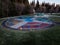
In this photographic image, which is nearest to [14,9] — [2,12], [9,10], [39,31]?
[9,10]

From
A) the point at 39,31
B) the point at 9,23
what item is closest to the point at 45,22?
the point at 39,31

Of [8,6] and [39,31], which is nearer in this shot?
[39,31]

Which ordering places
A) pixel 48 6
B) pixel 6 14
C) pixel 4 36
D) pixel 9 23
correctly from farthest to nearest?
1. pixel 48 6
2. pixel 6 14
3. pixel 9 23
4. pixel 4 36

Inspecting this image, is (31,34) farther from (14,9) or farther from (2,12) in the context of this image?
(14,9)

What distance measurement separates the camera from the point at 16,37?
7.65 feet

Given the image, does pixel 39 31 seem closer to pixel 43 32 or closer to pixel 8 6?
pixel 43 32

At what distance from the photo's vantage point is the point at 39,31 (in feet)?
8.00

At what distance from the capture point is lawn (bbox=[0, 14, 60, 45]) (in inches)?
88.0

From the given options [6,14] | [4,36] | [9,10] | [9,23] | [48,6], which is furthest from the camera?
[48,6]

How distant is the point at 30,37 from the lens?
2297 mm

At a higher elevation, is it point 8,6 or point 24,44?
point 8,6

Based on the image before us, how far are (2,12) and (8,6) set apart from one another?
49 centimetres

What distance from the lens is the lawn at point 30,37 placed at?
2234 mm

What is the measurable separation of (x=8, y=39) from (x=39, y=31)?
56 cm
